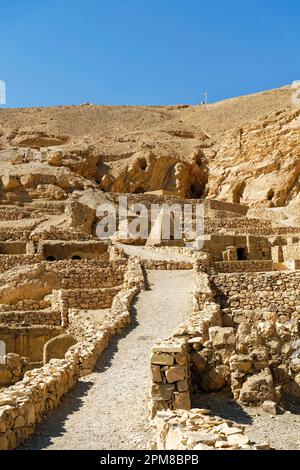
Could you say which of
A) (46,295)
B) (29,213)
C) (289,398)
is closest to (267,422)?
(289,398)

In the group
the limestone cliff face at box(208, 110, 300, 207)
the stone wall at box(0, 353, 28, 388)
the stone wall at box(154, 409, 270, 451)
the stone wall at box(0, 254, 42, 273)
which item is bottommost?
the stone wall at box(0, 353, 28, 388)

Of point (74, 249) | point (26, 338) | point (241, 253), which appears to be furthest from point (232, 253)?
point (26, 338)

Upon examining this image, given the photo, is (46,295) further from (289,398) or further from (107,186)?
(107,186)

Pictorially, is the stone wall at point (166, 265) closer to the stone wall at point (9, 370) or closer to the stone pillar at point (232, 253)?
the stone pillar at point (232, 253)

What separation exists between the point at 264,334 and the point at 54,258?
54.0 ft

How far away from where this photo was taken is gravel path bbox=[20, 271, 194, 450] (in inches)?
256

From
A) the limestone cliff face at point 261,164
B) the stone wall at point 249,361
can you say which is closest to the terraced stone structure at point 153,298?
the stone wall at point 249,361

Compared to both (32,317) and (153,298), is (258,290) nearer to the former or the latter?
(153,298)

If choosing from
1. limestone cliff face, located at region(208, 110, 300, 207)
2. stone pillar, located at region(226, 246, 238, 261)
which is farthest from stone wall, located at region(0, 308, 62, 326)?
limestone cliff face, located at region(208, 110, 300, 207)

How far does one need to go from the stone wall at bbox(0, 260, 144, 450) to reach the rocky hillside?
90.0 ft

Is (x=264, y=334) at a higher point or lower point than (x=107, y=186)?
lower

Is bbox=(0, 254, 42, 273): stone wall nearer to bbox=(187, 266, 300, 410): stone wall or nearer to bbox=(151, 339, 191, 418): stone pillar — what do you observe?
bbox=(187, 266, 300, 410): stone wall

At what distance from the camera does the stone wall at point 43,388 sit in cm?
616
